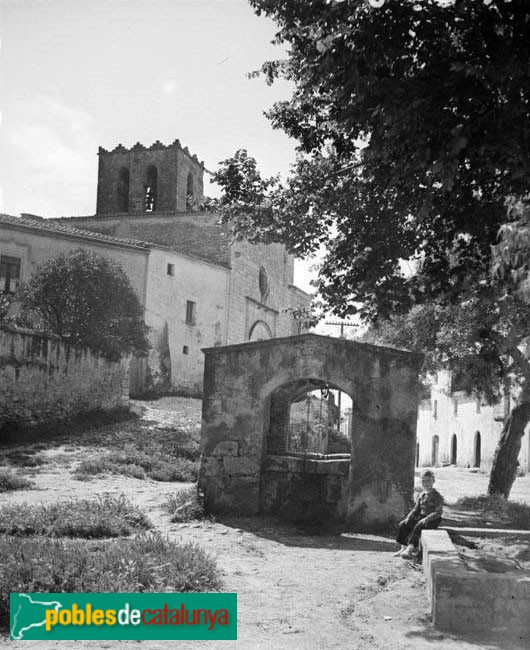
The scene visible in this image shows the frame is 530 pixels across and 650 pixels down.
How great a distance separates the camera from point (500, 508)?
14141 millimetres

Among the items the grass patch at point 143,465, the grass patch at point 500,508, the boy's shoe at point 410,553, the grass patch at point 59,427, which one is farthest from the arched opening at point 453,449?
the boy's shoe at point 410,553

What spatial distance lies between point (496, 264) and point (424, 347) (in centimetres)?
1093

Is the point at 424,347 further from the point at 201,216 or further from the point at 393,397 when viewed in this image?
the point at 201,216

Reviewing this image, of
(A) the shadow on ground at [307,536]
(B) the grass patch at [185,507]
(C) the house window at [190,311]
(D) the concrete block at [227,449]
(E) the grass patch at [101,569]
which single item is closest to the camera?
(E) the grass patch at [101,569]

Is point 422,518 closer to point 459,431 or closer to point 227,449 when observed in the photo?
point 227,449

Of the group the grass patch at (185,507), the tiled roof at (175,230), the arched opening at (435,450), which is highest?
the tiled roof at (175,230)

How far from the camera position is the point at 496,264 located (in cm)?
507

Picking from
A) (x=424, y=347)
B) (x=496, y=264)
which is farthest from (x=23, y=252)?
(x=496, y=264)

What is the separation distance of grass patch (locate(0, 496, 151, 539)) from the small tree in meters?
13.6

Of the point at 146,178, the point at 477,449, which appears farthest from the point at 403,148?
the point at 146,178

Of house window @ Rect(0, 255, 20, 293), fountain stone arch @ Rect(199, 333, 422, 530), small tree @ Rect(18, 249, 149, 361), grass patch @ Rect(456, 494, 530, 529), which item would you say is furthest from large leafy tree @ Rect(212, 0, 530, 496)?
house window @ Rect(0, 255, 20, 293)

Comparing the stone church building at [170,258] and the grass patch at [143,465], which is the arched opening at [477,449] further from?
the grass patch at [143,465]

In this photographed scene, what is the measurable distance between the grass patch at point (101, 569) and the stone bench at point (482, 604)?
6.99 feet

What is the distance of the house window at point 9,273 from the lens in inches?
1122
